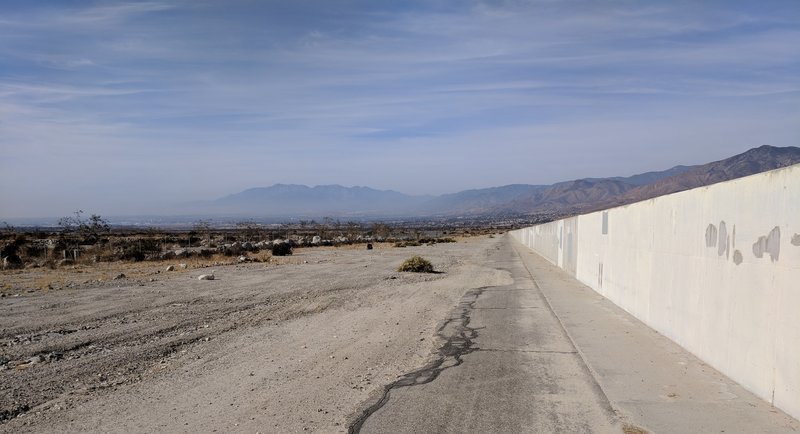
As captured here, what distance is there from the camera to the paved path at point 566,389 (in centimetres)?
662

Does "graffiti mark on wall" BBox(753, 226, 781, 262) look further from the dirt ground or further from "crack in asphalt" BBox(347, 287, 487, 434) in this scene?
the dirt ground

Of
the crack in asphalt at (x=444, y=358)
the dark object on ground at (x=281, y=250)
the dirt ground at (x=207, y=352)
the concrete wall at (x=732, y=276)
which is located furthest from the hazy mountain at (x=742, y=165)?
the concrete wall at (x=732, y=276)

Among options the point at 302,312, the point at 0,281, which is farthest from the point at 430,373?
the point at 0,281

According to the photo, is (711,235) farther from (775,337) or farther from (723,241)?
(775,337)

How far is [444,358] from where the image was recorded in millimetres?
10180

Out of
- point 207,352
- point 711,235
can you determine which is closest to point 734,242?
point 711,235

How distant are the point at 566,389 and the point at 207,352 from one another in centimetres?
610

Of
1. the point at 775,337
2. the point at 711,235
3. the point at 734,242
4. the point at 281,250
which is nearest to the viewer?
the point at 775,337

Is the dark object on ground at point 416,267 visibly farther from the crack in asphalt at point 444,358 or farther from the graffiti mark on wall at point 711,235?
the graffiti mark on wall at point 711,235

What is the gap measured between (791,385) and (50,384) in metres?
8.84

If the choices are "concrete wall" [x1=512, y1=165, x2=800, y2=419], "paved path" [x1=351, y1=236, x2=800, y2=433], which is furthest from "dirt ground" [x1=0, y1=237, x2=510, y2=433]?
"concrete wall" [x1=512, y1=165, x2=800, y2=419]

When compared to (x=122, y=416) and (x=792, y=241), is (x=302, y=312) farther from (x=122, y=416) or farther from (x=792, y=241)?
(x=792, y=241)

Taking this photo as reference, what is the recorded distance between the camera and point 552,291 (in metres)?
20.5

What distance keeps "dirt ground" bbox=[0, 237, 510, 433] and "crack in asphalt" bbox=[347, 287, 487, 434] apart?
0.15 m
